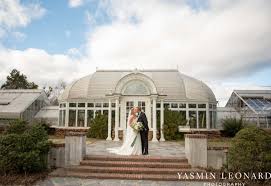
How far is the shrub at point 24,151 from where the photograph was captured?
6984 millimetres

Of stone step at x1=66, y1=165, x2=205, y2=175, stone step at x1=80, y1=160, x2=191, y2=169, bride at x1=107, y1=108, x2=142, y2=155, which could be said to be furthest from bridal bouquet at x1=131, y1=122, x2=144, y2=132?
stone step at x1=66, y1=165, x2=205, y2=175

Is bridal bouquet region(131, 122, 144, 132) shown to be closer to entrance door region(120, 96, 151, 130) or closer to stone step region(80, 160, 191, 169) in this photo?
stone step region(80, 160, 191, 169)

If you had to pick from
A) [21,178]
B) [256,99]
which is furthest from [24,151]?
[256,99]

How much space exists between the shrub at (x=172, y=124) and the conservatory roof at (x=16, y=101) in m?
11.8

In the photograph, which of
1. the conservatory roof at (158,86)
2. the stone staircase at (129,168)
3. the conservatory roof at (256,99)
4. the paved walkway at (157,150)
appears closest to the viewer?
the stone staircase at (129,168)

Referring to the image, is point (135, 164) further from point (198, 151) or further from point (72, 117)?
point (72, 117)

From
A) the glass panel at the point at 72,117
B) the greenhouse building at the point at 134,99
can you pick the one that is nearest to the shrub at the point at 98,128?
the greenhouse building at the point at 134,99

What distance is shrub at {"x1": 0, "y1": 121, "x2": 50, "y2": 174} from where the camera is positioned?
6.98 m

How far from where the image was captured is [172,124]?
56.6ft

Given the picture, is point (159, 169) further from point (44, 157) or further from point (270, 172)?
point (44, 157)

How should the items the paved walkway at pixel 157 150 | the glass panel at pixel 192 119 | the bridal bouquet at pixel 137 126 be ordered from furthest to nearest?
the glass panel at pixel 192 119
the paved walkway at pixel 157 150
the bridal bouquet at pixel 137 126

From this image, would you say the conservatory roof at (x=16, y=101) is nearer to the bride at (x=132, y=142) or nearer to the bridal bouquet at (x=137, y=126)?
the bride at (x=132, y=142)

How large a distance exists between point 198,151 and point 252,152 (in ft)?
6.09

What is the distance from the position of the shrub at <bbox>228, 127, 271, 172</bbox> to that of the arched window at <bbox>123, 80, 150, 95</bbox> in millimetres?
10510
